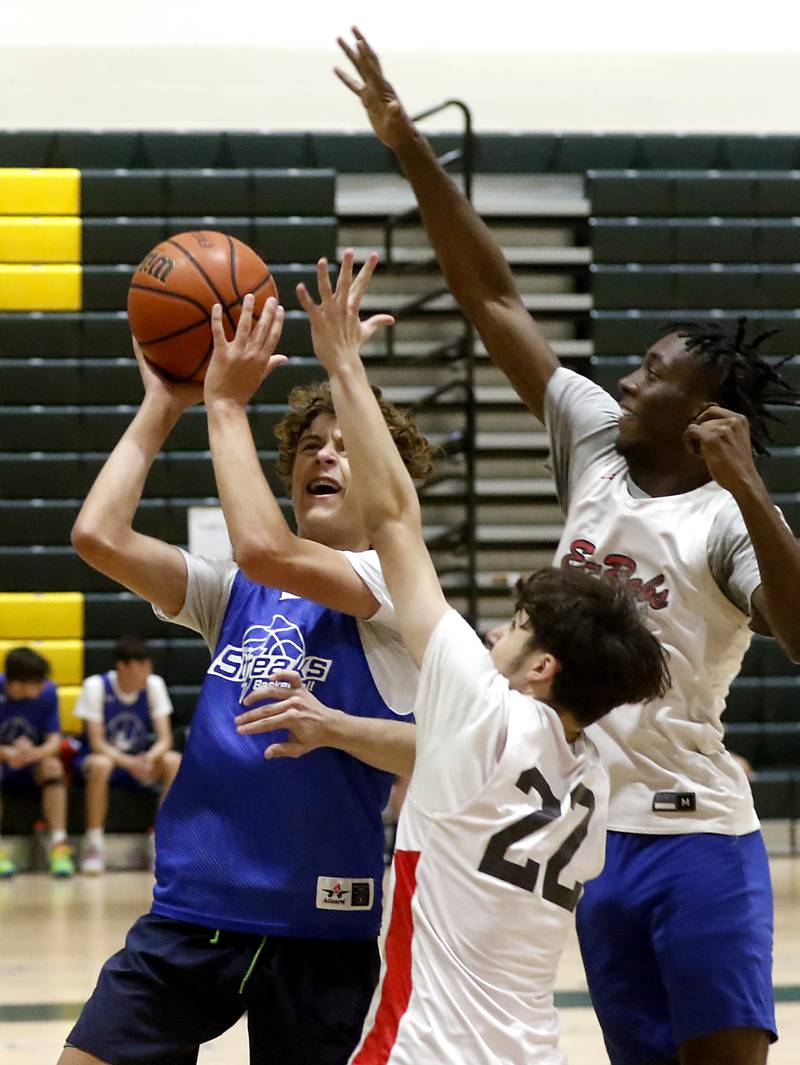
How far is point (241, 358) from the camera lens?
8.23 ft

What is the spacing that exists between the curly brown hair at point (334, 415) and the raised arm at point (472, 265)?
11.1 inches

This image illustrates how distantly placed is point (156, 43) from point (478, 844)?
8289mm

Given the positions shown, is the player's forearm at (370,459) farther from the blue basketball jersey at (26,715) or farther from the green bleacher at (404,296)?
the green bleacher at (404,296)

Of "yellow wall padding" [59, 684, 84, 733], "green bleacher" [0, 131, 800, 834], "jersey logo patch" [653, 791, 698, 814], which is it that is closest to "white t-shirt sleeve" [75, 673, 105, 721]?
"yellow wall padding" [59, 684, 84, 733]

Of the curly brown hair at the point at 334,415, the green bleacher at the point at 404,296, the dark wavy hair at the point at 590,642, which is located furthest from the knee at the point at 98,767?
the dark wavy hair at the point at 590,642

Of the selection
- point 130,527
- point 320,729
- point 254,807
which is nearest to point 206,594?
Answer: point 130,527

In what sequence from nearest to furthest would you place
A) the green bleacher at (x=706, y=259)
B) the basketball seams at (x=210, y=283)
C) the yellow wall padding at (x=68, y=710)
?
the basketball seams at (x=210, y=283) → the yellow wall padding at (x=68, y=710) → the green bleacher at (x=706, y=259)

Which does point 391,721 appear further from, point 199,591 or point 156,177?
point 156,177

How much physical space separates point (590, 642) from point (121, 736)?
693 cm

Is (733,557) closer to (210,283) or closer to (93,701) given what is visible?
(210,283)

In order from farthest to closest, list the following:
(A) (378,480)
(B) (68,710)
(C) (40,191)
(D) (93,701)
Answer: (C) (40,191)
(B) (68,710)
(D) (93,701)
(A) (378,480)

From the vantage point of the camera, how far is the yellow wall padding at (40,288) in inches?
372

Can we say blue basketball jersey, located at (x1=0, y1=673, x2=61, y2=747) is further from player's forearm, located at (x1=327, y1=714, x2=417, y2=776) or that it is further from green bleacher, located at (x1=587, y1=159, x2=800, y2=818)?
player's forearm, located at (x1=327, y1=714, x2=417, y2=776)

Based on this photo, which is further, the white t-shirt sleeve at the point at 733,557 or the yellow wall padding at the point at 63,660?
the yellow wall padding at the point at 63,660
